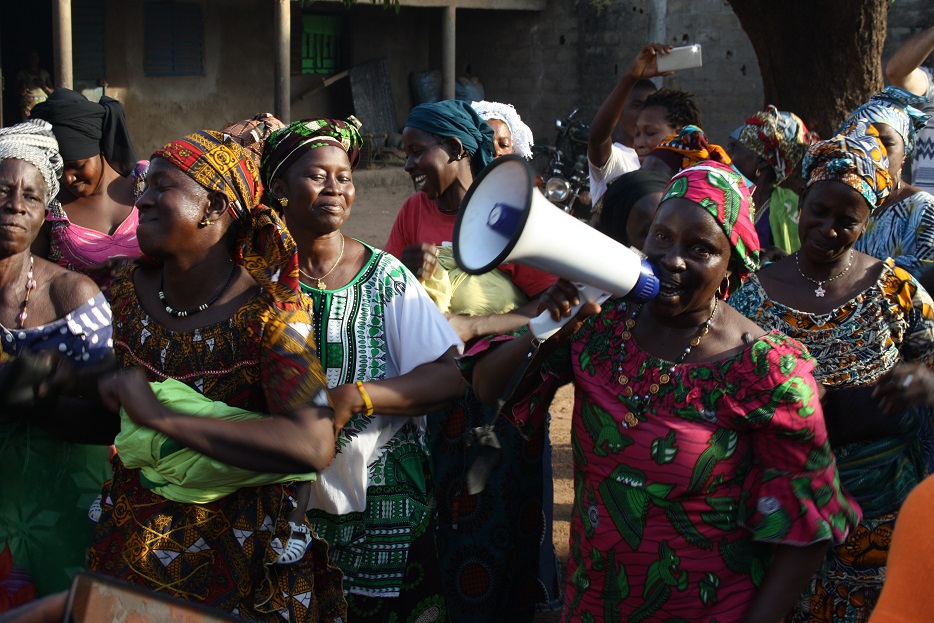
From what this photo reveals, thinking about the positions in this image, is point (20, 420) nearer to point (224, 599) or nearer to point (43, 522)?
point (43, 522)

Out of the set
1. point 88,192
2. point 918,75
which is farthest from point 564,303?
point 918,75

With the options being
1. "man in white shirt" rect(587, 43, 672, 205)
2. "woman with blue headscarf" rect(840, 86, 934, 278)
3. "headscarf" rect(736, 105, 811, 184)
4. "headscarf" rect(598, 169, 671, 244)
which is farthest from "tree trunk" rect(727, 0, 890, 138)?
"headscarf" rect(598, 169, 671, 244)

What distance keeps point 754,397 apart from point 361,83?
16.4 meters

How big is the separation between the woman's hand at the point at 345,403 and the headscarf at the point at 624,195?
59.1 inches

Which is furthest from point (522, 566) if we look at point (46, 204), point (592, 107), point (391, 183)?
point (592, 107)

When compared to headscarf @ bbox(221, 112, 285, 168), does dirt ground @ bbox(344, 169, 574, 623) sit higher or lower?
lower

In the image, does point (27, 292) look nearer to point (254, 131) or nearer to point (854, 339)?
point (254, 131)

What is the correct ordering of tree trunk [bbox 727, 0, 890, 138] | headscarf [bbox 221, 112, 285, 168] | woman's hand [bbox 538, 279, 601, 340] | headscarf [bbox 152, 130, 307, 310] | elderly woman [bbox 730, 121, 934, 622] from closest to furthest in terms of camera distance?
woman's hand [bbox 538, 279, 601, 340] → headscarf [bbox 152, 130, 307, 310] → elderly woman [bbox 730, 121, 934, 622] → headscarf [bbox 221, 112, 285, 168] → tree trunk [bbox 727, 0, 890, 138]

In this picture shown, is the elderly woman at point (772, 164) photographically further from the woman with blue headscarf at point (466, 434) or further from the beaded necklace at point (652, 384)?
the beaded necklace at point (652, 384)

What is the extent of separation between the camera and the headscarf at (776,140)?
17.6 feet

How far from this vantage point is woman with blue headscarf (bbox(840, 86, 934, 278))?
156 inches

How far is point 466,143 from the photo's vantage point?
3.97m

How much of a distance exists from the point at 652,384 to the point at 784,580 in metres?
0.55

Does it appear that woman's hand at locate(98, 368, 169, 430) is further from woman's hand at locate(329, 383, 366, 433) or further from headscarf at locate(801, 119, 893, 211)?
headscarf at locate(801, 119, 893, 211)
